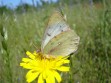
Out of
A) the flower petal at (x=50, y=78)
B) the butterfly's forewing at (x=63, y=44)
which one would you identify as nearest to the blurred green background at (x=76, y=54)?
the butterfly's forewing at (x=63, y=44)

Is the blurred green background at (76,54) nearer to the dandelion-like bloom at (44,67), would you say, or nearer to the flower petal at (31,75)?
the dandelion-like bloom at (44,67)

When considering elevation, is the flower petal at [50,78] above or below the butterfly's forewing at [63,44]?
below

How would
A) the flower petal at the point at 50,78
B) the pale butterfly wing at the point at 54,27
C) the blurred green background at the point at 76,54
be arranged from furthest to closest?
the blurred green background at the point at 76,54
the pale butterfly wing at the point at 54,27
the flower petal at the point at 50,78

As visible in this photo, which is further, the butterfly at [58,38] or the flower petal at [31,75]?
the butterfly at [58,38]

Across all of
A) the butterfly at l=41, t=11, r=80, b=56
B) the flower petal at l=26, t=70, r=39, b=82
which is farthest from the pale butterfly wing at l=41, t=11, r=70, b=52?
the flower petal at l=26, t=70, r=39, b=82

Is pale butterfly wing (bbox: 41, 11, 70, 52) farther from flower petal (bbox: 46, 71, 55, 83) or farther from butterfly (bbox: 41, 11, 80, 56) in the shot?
flower petal (bbox: 46, 71, 55, 83)

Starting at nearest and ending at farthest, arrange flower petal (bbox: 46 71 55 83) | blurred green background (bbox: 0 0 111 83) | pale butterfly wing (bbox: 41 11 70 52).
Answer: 1. flower petal (bbox: 46 71 55 83)
2. pale butterfly wing (bbox: 41 11 70 52)
3. blurred green background (bbox: 0 0 111 83)

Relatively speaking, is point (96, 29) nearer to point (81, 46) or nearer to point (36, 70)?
point (81, 46)

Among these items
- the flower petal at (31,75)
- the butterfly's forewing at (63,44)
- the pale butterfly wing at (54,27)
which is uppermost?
the pale butterfly wing at (54,27)
